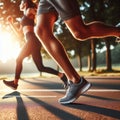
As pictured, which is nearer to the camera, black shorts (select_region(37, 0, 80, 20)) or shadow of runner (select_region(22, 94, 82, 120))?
shadow of runner (select_region(22, 94, 82, 120))

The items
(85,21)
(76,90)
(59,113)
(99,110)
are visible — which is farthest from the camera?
(85,21)

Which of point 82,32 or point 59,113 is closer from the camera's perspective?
point 59,113

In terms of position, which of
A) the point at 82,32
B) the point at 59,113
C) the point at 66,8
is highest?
the point at 66,8

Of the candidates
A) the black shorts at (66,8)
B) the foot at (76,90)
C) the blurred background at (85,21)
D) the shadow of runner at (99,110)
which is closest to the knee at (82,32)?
the black shorts at (66,8)

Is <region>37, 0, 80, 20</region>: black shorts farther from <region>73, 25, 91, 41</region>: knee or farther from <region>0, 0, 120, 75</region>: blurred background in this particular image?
<region>0, 0, 120, 75</region>: blurred background

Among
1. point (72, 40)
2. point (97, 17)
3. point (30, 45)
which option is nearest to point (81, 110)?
point (30, 45)

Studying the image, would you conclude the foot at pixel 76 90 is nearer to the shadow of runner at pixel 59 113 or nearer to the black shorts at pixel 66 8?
the shadow of runner at pixel 59 113

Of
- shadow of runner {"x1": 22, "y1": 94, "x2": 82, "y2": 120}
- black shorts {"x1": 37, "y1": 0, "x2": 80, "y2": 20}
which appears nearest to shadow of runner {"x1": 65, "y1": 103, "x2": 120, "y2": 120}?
shadow of runner {"x1": 22, "y1": 94, "x2": 82, "y2": 120}

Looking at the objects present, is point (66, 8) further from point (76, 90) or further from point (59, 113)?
point (59, 113)

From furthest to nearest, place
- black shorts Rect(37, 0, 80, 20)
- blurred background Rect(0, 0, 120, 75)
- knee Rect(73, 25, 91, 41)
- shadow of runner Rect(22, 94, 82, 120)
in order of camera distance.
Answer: blurred background Rect(0, 0, 120, 75) → knee Rect(73, 25, 91, 41) → black shorts Rect(37, 0, 80, 20) → shadow of runner Rect(22, 94, 82, 120)

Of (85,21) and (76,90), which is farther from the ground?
(85,21)

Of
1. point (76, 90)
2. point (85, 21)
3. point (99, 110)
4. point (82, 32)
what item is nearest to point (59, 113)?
point (99, 110)

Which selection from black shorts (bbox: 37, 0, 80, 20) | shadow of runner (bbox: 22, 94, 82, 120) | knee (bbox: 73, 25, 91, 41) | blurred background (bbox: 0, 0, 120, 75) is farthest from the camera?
blurred background (bbox: 0, 0, 120, 75)

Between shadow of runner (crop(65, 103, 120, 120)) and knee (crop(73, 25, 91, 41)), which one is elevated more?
knee (crop(73, 25, 91, 41))
